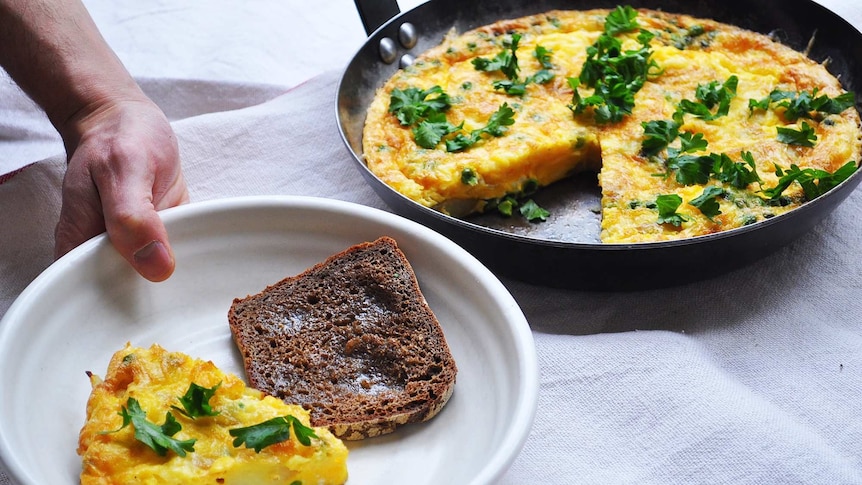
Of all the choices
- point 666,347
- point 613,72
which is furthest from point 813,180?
point 613,72

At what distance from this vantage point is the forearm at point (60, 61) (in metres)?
2.91

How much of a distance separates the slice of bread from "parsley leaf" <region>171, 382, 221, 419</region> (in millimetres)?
316

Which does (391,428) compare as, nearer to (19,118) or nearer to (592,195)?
(592,195)

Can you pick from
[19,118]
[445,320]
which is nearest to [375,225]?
[445,320]

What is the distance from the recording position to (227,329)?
97.7 inches

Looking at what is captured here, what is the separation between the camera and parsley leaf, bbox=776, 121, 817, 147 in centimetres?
324

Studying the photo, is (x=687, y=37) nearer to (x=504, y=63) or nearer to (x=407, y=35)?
(x=504, y=63)

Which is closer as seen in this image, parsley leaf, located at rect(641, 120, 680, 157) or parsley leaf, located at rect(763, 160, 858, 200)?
parsley leaf, located at rect(763, 160, 858, 200)

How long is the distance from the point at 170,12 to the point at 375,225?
336 cm

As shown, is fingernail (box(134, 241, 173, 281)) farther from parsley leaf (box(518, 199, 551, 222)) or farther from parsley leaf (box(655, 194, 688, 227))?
parsley leaf (box(655, 194, 688, 227))

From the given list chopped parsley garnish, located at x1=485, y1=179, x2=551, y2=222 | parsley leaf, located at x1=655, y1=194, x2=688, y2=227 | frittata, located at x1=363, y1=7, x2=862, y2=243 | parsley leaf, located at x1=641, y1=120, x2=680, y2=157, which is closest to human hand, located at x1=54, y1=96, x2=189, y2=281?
frittata, located at x1=363, y1=7, x2=862, y2=243

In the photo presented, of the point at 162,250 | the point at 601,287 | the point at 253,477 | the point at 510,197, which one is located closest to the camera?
the point at 253,477

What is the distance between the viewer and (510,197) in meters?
3.34

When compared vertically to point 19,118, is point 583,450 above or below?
above
